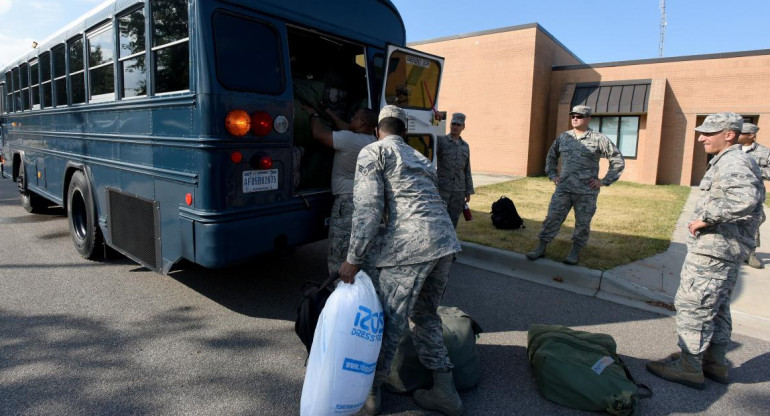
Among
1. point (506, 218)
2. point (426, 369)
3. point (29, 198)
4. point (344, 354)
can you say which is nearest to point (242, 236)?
point (344, 354)

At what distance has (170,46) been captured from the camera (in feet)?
11.6

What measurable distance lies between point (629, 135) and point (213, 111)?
61.4ft

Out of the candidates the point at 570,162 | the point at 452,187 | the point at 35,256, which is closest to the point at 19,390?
the point at 35,256

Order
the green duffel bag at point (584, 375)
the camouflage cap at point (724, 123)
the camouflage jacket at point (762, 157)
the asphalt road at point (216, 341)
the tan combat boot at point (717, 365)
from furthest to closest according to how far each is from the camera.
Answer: the camouflage jacket at point (762, 157), the tan combat boot at point (717, 365), the camouflage cap at point (724, 123), the asphalt road at point (216, 341), the green duffel bag at point (584, 375)

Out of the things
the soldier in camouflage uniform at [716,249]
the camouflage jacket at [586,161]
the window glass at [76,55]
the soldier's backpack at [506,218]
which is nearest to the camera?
the soldier in camouflage uniform at [716,249]

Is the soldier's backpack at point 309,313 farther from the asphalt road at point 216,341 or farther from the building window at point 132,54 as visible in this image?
the building window at point 132,54

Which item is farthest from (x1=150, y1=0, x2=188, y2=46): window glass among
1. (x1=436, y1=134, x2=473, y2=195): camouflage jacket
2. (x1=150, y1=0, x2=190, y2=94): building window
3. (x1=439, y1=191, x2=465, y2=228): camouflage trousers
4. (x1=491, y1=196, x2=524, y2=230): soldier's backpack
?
(x1=491, y1=196, x2=524, y2=230): soldier's backpack

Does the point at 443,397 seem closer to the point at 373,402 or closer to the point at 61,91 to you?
the point at 373,402

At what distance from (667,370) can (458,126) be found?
3665mm

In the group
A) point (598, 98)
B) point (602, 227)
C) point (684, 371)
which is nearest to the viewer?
point (684, 371)

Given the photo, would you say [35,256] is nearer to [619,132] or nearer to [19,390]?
[19,390]

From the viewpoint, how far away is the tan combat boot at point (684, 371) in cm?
308

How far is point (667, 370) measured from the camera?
125 inches

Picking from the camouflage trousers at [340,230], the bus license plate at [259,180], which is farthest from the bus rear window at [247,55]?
the camouflage trousers at [340,230]
